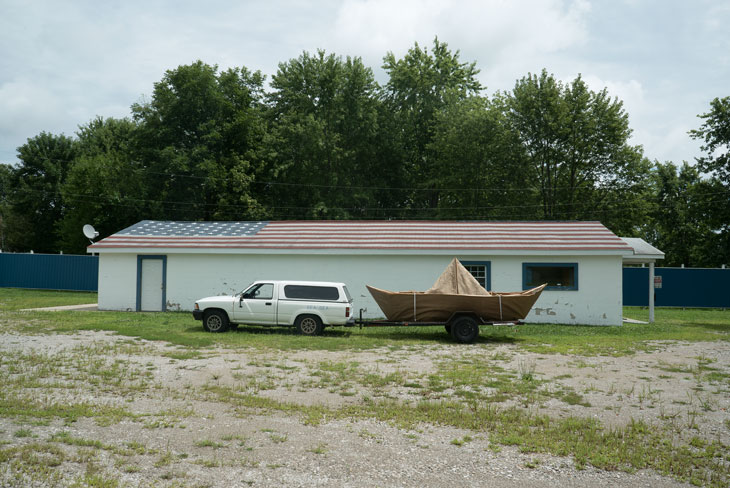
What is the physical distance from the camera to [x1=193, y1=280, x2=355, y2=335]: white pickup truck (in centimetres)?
1589

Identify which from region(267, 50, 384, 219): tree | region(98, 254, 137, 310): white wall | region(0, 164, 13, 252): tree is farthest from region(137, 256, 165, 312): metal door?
region(0, 164, 13, 252): tree

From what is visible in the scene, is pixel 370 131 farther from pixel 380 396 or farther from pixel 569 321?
pixel 380 396

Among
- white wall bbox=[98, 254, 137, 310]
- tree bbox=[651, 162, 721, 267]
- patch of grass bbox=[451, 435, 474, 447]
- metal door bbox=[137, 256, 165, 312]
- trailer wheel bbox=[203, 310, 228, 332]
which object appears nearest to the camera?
patch of grass bbox=[451, 435, 474, 447]

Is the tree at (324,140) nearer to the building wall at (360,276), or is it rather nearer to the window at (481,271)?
the building wall at (360,276)

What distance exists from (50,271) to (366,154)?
81.7ft

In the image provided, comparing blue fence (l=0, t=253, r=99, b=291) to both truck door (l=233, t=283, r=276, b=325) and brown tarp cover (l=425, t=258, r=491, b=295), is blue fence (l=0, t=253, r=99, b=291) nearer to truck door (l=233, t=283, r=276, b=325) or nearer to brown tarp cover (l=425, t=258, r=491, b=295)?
truck door (l=233, t=283, r=276, b=325)

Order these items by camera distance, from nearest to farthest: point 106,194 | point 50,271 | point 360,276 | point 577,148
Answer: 1. point 360,276
2. point 50,271
3. point 577,148
4. point 106,194

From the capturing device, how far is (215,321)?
16.1 m

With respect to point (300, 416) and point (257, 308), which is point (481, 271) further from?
point (300, 416)

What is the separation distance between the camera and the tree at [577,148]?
39.0 metres

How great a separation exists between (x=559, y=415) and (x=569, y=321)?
13530 mm

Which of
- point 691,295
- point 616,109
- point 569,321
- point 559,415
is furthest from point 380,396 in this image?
point 616,109

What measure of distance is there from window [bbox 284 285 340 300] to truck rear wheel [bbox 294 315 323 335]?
1.94 ft

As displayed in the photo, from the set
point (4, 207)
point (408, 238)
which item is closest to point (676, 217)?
point (408, 238)
